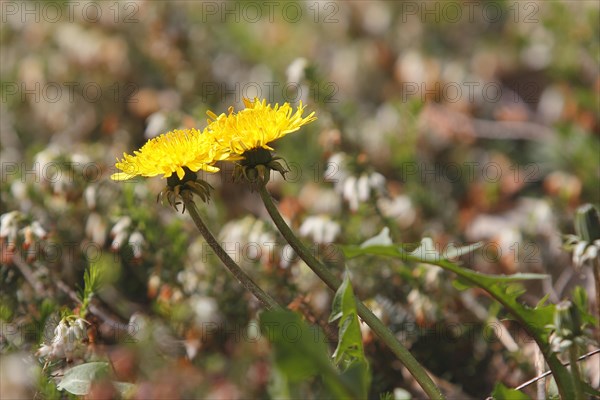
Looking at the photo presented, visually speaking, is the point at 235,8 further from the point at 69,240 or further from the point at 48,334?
the point at 48,334

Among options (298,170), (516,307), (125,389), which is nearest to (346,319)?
(516,307)

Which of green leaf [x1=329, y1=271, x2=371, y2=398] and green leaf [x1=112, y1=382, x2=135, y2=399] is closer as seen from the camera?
green leaf [x1=329, y1=271, x2=371, y2=398]

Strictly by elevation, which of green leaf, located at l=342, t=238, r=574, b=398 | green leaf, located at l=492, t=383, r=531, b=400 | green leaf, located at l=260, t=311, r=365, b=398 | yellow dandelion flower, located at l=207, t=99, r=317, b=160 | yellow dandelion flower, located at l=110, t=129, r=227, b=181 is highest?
yellow dandelion flower, located at l=207, t=99, r=317, b=160

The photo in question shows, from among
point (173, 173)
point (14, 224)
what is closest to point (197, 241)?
point (14, 224)

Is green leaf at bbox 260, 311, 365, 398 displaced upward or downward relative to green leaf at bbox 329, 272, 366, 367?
upward

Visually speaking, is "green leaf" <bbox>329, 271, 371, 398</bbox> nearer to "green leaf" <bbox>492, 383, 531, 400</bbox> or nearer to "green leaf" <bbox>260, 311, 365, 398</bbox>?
"green leaf" <bbox>260, 311, 365, 398</bbox>

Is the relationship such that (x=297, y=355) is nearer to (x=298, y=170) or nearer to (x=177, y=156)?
(x=177, y=156)

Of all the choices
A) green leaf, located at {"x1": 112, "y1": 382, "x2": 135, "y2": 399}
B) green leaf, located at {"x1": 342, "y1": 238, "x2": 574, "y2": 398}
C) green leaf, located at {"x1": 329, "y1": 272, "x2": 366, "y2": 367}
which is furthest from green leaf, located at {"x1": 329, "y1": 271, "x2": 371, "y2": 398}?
green leaf, located at {"x1": 112, "y1": 382, "x2": 135, "y2": 399}

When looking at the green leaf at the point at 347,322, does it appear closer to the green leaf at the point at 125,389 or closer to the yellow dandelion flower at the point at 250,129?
the yellow dandelion flower at the point at 250,129
